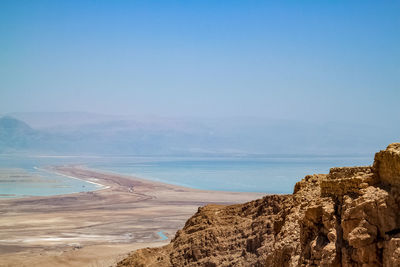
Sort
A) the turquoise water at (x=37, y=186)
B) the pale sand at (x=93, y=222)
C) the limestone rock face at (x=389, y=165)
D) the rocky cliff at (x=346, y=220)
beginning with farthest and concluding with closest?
the turquoise water at (x=37, y=186)
the pale sand at (x=93, y=222)
the limestone rock face at (x=389, y=165)
the rocky cliff at (x=346, y=220)

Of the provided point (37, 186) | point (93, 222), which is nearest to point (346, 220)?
point (93, 222)

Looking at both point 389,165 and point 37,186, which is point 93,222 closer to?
point 37,186

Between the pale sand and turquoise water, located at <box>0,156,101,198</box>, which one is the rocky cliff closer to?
the pale sand

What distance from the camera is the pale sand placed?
3300cm

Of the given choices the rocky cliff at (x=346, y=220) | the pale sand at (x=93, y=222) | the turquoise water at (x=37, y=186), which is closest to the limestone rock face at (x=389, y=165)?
the rocky cliff at (x=346, y=220)

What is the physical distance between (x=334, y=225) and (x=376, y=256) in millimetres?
848

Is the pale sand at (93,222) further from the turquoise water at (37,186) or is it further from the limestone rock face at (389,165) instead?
the limestone rock face at (389,165)

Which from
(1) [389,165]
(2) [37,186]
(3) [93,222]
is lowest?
(3) [93,222]

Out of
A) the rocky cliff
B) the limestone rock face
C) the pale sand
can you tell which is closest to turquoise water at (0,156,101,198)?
the pale sand

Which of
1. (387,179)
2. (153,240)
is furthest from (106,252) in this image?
(387,179)

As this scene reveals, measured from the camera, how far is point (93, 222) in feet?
158

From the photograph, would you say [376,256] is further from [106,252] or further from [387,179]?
[106,252]

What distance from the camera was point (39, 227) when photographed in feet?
146

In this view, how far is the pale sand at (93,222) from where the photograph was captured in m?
33.0
